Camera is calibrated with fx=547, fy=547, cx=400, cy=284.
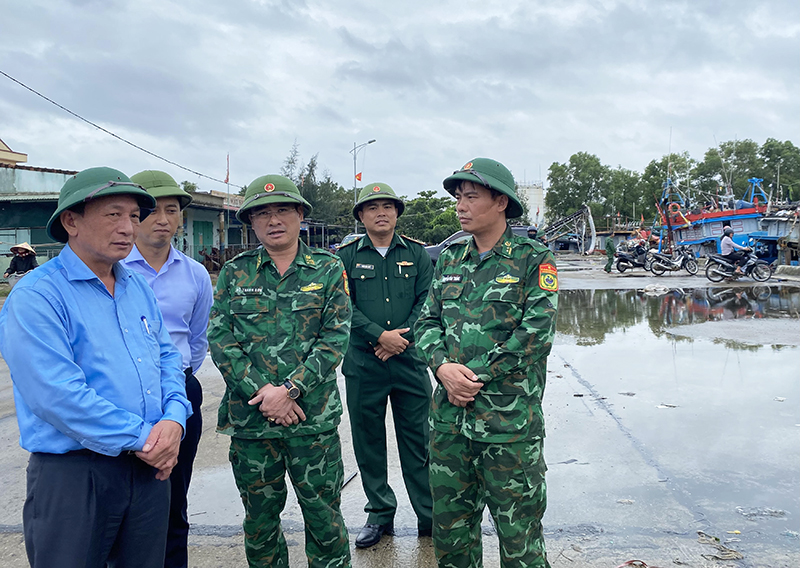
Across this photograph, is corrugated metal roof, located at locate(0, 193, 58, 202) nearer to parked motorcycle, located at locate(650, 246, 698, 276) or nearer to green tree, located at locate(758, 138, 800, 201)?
parked motorcycle, located at locate(650, 246, 698, 276)

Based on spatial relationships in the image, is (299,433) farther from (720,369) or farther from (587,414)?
(720,369)

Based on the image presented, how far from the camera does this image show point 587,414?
463 cm

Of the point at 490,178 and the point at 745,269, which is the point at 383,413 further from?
the point at 745,269

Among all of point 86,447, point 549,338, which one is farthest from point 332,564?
point 549,338

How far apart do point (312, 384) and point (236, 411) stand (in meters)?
0.35

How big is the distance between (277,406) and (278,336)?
1.05 ft

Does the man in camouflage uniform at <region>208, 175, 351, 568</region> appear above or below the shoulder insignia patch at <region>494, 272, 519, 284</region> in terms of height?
below

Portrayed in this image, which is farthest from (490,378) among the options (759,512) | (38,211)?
(38,211)

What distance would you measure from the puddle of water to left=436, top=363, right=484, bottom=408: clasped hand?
67.7 inches

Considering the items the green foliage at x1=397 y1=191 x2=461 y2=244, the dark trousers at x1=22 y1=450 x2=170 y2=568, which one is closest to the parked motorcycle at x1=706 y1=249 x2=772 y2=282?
the dark trousers at x1=22 y1=450 x2=170 y2=568

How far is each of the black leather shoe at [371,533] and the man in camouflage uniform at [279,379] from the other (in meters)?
0.44

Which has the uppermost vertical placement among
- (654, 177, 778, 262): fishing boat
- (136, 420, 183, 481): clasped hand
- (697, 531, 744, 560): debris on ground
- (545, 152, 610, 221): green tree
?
(545, 152, 610, 221): green tree

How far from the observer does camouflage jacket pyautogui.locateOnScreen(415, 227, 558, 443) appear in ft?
6.94

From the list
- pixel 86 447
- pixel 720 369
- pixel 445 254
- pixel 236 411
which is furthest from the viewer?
pixel 720 369
